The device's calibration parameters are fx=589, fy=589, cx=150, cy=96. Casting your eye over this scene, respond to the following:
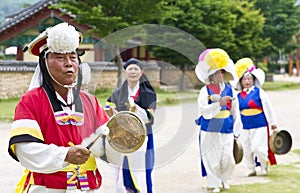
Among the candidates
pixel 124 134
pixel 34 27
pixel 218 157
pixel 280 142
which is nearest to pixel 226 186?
pixel 218 157

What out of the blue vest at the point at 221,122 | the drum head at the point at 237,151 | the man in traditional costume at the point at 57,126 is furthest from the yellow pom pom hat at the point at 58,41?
the drum head at the point at 237,151

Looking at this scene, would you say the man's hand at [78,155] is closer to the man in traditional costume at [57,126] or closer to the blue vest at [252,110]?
the man in traditional costume at [57,126]

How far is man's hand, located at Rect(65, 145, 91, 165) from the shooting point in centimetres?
328

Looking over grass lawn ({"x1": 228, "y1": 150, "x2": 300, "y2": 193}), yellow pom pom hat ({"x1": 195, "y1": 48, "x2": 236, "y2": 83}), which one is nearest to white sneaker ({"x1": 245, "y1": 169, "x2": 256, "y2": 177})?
grass lawn ({"x1": 228, "y1": 150, "x2": 300, "y2": 193})

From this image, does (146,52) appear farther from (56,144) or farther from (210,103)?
(56,144)

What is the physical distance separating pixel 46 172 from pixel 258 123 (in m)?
5.94

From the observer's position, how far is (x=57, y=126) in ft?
11.4

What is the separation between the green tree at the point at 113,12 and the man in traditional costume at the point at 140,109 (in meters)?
13.8

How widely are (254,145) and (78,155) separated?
5.90 m

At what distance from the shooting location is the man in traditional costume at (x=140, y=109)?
6531mm

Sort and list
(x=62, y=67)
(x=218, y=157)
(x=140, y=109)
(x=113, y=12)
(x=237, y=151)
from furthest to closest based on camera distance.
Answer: (x=113, y=12), (x=237, y=151), (x=218, y=157), (x=140, y=109), (x=62, y=67)

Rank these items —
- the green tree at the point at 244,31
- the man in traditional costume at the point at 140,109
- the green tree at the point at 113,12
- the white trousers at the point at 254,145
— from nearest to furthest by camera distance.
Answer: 1. the man in traditional costume at the point at 140,109
2. the white trousers at the point at 254,145
3. the green tree at the point at 113,12
4. the green tree at the point at 244,31

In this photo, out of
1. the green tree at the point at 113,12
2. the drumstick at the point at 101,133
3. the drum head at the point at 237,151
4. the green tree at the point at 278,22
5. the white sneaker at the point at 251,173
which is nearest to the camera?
the drumstick at the point at 101,133

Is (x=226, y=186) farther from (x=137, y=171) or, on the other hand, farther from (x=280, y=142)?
(x=280, y=142)
